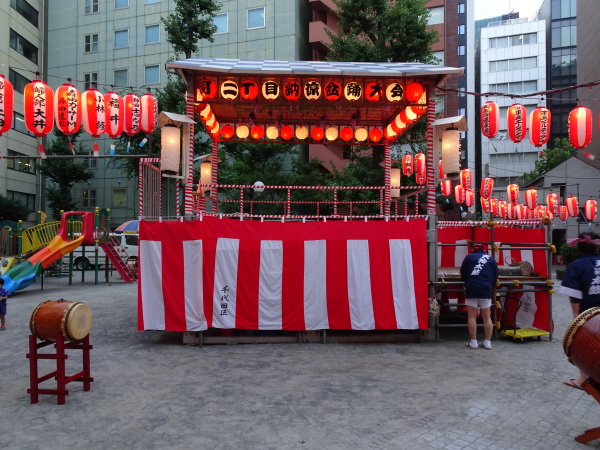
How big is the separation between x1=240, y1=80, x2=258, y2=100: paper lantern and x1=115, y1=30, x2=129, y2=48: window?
29.9 meters

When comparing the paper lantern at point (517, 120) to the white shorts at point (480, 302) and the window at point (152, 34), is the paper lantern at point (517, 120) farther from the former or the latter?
the window at point (152, 34)

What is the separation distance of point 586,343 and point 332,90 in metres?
7.67

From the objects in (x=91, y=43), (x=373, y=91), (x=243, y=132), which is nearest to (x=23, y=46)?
(x=91, y=43)

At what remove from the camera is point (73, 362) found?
7.17 meters

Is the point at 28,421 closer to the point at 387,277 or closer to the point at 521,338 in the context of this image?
the point at 387,277

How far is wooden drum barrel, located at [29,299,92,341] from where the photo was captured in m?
5.25

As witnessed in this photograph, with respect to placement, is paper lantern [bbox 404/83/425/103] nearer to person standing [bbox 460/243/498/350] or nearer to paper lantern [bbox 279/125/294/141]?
A: person standing [bbox 460/243/498/350]

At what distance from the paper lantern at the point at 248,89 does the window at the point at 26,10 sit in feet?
112

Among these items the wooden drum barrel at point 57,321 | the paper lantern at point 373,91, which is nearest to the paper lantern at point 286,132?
the paper lantern at point 373,91

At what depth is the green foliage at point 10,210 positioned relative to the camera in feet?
94.4

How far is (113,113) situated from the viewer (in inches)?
560

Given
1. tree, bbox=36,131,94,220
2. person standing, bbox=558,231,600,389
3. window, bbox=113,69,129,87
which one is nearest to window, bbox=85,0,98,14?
window, bbox=113,69,129,87

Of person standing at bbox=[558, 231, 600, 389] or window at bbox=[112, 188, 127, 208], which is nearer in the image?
person standing at bbox=[558, 231, 600, 389]

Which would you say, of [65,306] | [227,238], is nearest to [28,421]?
[65,306]
